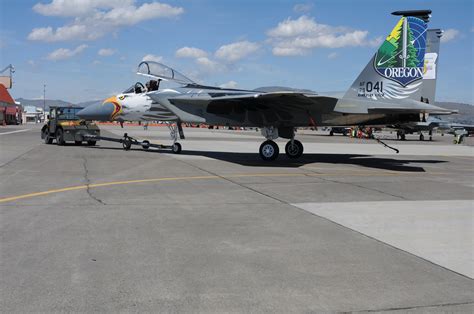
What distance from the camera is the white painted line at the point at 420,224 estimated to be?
19.1ft

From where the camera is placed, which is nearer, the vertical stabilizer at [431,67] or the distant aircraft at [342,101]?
the distant aircraft at [342,101]

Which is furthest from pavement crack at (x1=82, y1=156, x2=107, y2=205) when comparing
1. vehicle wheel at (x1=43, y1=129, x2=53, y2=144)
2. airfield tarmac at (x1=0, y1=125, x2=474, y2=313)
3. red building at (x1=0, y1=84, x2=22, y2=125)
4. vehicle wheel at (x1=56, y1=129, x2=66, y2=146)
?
red building at (x1=0, y1=84, x2=22, y2=125)

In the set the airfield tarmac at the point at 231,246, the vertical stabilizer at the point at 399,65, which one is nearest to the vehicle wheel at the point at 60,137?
the airfield tarmac at the point at 231,246

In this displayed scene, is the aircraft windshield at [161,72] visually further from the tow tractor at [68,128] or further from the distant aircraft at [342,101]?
the tow tractor at [68,128]

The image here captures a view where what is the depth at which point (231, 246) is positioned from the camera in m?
5.96

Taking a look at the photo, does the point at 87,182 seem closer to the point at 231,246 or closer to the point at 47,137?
the point at 231,246

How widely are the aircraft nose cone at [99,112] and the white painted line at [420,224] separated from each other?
48.4 feet

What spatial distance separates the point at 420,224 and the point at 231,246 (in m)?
3.52

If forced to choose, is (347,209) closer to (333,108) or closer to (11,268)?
(11,268)

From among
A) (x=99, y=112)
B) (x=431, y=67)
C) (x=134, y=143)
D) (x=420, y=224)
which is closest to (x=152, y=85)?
(x=99, y=112)

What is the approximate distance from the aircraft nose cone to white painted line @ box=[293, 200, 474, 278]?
14742 mm

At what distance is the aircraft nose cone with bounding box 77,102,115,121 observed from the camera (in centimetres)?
2142

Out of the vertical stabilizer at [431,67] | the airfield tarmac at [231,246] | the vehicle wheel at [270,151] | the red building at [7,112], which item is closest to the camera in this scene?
the airfield tarmac at [231,246]

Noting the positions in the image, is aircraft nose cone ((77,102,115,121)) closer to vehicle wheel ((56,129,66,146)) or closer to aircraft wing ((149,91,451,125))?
aircraft wing ((149,91,451,125))
